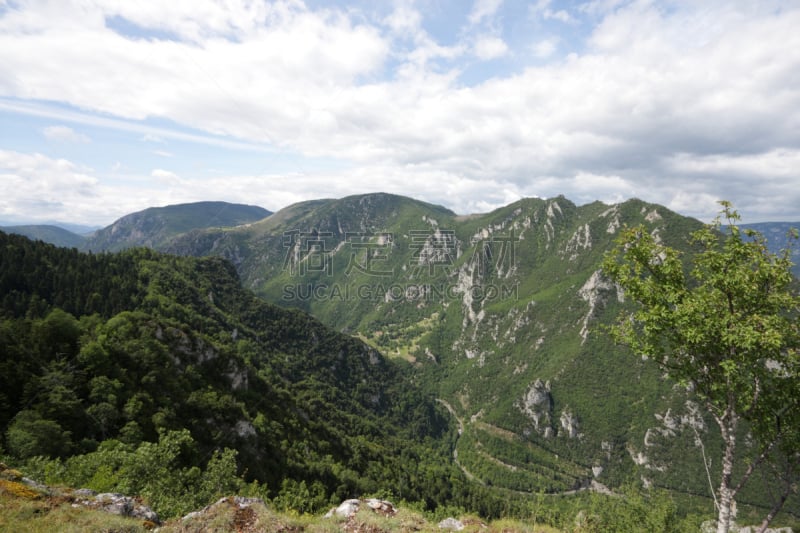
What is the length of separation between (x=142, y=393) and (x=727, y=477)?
65152 millimetres

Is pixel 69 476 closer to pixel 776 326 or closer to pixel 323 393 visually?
pixel 776 326

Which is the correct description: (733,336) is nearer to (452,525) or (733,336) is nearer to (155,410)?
(452,525)

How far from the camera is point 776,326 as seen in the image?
43.9ft

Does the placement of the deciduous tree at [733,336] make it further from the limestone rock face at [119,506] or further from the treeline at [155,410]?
the limestone rock face at [119,506]

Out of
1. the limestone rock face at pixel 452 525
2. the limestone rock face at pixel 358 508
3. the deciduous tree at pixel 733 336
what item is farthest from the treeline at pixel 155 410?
the deciduous tree at pixel 733 336

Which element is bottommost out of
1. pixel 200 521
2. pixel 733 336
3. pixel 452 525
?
pixel 452 525

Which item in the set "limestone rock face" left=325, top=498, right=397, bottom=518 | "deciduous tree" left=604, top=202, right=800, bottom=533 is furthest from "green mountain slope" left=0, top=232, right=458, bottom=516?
"deciduous tree" left=604, top=202, right=800, bottom=533

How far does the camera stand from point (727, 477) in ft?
48.6

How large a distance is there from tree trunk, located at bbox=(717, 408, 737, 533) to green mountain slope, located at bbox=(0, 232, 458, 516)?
26938mm

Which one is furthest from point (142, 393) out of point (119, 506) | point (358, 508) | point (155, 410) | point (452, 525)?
point (452, 525)

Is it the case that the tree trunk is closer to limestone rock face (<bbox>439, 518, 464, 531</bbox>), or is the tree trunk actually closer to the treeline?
the treeline

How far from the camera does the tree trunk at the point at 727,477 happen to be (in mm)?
13914

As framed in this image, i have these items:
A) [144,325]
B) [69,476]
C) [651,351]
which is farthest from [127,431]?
[651,351]

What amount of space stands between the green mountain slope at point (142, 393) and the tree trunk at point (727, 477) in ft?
88.4
